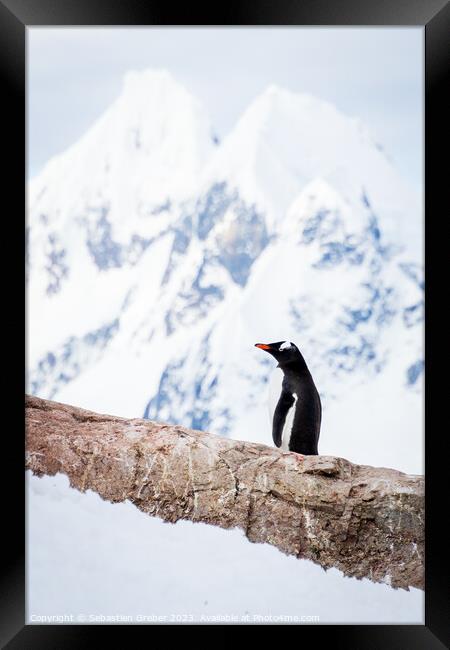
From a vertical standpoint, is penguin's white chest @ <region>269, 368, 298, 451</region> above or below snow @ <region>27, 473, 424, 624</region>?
above

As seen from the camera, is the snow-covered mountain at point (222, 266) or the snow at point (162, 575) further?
the snow-covered mountain at point (222, 266)

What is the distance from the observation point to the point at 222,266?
25.0 metres

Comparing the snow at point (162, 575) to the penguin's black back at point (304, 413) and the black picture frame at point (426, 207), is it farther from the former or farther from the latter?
the penguin's black back at point (304, 413)

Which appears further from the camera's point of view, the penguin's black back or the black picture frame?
the penguin's black back

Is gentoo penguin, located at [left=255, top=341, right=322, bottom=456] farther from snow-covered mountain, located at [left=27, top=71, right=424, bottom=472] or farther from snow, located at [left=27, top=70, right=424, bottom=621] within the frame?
snow-covered mountain, located at [left=27, top=71, right=424, bottom=472]

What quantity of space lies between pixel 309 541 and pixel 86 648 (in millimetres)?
1089

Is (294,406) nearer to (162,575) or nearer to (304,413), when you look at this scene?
(304,413)

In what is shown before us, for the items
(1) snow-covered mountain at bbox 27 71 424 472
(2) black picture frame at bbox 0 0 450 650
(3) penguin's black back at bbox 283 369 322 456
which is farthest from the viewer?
(1) snow-covered mountain at bbox 27 71 424 472

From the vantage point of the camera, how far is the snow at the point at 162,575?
275 centimetres

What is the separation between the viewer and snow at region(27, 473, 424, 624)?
9.04 ft

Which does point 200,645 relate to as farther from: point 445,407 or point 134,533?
point 445,407

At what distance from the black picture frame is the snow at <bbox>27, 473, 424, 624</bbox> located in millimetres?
77

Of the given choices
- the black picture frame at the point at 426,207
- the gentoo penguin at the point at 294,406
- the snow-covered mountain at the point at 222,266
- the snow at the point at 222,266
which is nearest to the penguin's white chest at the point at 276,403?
the gentoo penguin at the point at 294,406

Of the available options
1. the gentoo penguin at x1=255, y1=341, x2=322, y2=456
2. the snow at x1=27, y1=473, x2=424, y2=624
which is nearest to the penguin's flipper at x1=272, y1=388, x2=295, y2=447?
the gentoo penguin at x1=255, y1=341, x2=322, y2=456
